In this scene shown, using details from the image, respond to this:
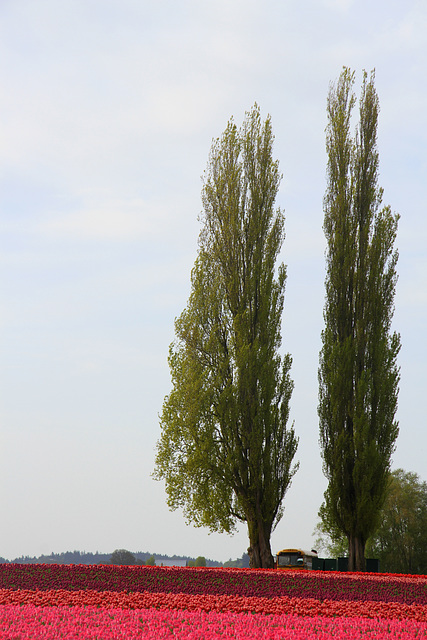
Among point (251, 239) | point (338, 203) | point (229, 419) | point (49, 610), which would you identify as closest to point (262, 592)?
point (49, 610)

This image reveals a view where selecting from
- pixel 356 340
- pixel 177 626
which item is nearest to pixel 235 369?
pixel 356 340

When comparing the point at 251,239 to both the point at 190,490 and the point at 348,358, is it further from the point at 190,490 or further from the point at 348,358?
the point at 190,490

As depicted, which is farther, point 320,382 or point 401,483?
point 401,483

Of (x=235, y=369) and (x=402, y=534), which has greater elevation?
(x=235, y=369)

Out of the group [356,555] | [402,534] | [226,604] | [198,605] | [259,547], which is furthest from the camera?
[402,534]

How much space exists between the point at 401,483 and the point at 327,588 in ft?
90.8

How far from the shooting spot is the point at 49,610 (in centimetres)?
677

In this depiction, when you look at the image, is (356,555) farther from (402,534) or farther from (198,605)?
(402,534)

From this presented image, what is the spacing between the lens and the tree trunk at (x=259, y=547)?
1806 centimetres

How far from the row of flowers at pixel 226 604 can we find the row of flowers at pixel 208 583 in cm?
102

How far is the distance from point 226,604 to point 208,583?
2.88m

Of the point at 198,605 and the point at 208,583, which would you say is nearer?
the point at 198,605

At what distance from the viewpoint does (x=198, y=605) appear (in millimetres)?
8180

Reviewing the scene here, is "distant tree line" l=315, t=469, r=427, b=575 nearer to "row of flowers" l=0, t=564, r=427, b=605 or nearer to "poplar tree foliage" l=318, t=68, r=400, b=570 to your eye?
"poplar tree foliage" l=318, t=68, r=400, b=570
